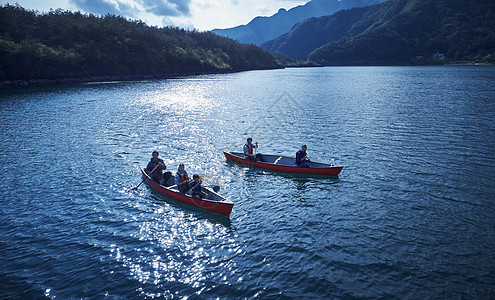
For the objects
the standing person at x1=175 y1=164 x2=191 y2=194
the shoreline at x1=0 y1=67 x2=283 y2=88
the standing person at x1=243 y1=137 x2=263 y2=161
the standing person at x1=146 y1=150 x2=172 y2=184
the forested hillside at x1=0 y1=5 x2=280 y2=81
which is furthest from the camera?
the forested hillside at x1=0 y1=5 x2=280 y2=81

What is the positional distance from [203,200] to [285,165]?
9.00 meters

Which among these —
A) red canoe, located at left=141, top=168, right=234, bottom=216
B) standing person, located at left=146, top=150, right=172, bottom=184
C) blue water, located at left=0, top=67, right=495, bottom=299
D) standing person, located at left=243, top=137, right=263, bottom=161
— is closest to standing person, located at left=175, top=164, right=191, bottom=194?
red canoe, located at left=141, top=168, right=234, bottom=216

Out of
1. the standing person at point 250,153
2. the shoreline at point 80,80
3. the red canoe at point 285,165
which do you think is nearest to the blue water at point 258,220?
the red canoe at point 285,165

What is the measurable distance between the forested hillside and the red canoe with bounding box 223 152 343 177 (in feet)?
321

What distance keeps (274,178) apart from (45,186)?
58.3ft

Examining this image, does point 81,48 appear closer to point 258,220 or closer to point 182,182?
point 182,182

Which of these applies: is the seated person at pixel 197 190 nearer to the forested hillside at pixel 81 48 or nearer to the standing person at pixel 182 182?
the standing person at pixel 182 182

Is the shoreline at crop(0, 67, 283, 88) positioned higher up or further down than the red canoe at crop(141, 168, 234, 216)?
higher up

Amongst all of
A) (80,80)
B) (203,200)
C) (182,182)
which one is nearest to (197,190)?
(203,200)

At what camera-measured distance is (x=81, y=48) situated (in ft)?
387

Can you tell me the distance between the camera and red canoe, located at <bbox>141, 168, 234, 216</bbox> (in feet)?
55.8

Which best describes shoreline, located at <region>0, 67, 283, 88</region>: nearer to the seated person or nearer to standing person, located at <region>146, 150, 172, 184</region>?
standing person, located at <region>146, 150, 172, 184</region>

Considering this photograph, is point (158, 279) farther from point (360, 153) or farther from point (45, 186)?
point (360, 153)

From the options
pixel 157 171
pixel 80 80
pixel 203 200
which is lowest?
pixel 203 200
